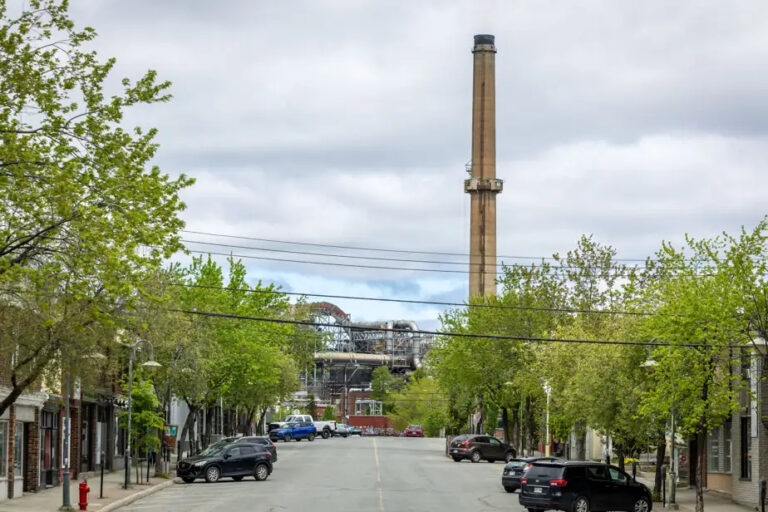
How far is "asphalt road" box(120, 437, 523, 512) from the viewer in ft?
111

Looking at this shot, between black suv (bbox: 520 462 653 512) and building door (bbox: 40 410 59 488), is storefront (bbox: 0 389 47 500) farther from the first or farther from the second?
black suv (bbox: 520 462 653 512)

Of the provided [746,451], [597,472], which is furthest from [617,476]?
[746,451]

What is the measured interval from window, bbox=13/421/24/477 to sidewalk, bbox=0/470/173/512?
945mm

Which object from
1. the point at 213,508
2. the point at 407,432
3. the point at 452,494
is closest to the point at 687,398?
the point at 452,494

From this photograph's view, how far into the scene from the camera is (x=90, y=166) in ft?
70.3

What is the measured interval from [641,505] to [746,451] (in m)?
7.59

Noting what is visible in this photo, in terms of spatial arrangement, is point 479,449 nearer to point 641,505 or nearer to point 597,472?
point 641,505

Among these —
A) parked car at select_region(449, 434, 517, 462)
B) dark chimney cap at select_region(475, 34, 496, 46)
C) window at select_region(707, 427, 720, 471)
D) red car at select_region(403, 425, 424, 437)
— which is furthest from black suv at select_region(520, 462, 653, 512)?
red car at select_region(403, 425, 424, 437)

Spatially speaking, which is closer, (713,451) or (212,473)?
(713,451)

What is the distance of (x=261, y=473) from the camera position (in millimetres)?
47000

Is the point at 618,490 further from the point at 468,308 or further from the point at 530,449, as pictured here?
the point at 468,308

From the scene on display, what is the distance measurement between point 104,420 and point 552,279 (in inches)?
Answer: 1110

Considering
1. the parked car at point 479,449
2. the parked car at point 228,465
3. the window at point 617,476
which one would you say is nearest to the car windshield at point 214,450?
the parked car at point 228,465

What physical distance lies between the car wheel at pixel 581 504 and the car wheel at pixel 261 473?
1862 centimetres
